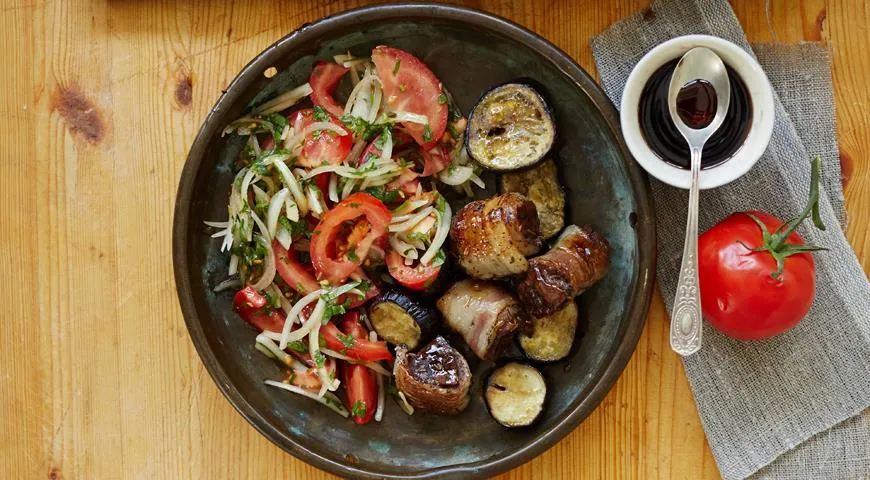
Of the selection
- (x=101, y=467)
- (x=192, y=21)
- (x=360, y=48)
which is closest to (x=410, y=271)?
(x=360, y=48)

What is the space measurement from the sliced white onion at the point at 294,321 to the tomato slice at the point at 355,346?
57 mm

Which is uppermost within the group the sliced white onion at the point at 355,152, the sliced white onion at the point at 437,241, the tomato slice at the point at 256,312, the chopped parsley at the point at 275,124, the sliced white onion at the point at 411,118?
the sliced white onion at the point at 411,118

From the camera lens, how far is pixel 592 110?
258cm

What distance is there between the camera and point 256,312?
2.73 meters

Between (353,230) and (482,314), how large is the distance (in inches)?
18.9

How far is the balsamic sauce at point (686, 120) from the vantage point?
2.50 meters

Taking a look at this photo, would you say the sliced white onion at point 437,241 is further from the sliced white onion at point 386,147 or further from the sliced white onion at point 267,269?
the sliced white onion at point 267,269

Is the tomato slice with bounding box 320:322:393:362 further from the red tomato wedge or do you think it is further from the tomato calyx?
the tomato calyx

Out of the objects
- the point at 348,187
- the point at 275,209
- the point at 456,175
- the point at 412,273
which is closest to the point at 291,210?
the point at 275,209

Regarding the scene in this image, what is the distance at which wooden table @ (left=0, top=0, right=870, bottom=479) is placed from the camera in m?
2.80

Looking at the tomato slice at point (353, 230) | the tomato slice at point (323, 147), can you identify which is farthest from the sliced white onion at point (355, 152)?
the tomato slice at point (353, 230)

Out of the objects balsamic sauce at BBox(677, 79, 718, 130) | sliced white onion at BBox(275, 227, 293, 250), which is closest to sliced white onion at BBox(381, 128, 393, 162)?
sliced white onion at BBox(275, 227, 293, 250)

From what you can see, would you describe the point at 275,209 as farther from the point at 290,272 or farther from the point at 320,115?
the point at 320,115

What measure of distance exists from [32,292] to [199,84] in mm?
929
